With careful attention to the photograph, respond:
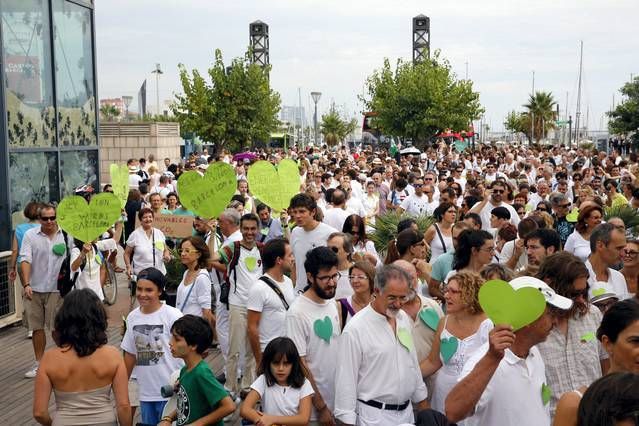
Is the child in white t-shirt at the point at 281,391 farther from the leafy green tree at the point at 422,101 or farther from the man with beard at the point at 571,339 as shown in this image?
the leafy green tree at the point at 422,101

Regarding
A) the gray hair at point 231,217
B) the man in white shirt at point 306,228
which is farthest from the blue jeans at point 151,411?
the gray hair at point 231,217

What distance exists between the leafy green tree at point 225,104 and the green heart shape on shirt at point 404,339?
111 feet

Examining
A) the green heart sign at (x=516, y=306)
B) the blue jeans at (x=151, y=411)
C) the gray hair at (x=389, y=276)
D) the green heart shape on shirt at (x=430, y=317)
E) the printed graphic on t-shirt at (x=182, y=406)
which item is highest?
the green heart sign at (x=516, y=306)

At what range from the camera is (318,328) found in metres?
5.45

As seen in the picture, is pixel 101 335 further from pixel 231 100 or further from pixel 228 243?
pixel 231 100

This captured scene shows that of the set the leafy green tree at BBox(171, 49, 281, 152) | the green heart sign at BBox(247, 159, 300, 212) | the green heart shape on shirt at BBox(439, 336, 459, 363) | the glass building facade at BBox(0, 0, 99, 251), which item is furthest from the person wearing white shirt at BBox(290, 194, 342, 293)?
the leafy green tree at BBox(171, 49, 281, 152)

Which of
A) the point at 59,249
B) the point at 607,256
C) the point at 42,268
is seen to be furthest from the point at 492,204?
the point at 42,268

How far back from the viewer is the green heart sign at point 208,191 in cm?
845

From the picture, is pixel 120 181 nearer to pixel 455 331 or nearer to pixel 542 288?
pixel 455 331

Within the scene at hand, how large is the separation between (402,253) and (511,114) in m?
92.9

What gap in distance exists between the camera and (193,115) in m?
38.8

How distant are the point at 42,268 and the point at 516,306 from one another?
6566 millimetres

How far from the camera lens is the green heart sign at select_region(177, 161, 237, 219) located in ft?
27.7

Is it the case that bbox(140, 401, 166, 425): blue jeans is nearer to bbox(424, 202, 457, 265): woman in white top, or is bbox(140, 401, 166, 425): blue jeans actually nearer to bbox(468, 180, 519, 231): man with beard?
bbox(424, 202, 457, 265): woman in white top
